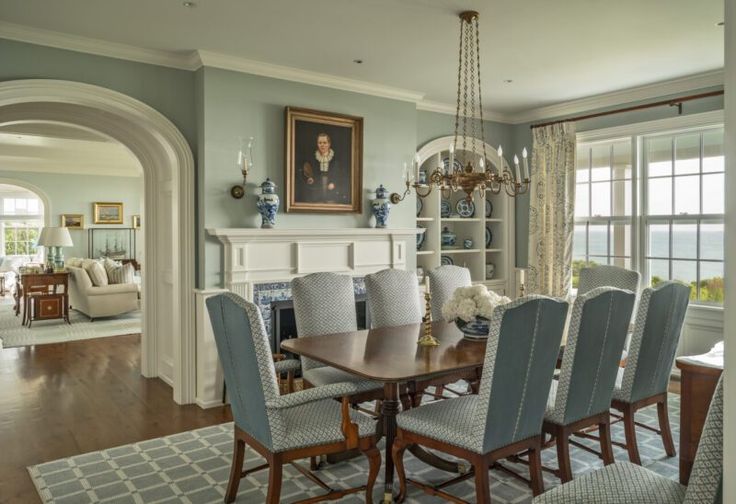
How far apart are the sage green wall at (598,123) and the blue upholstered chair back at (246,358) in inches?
175

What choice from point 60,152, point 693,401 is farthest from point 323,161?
point 60,152

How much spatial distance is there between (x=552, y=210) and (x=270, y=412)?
4.46 metres

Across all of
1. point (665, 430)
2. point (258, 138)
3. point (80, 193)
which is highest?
point (80, 193)

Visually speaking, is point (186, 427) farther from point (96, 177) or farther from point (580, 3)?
point (96, 177)

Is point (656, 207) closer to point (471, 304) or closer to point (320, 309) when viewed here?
point (471, 304)

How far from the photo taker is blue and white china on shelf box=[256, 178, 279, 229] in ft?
15.1

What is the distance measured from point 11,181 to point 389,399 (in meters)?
10.8

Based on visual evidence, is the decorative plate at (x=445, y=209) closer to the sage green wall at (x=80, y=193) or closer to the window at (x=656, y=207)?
the window at (x=656, y=207)

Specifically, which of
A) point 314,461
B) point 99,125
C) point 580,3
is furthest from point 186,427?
point 580,3

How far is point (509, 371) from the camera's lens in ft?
7.72

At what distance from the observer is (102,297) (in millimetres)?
8461

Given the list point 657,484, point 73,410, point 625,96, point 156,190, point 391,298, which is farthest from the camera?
point 625,96

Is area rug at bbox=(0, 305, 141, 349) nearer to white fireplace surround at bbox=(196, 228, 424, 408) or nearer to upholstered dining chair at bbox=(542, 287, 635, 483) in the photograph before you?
white fireplace surround at bbox=(196, 228, 424, 408)

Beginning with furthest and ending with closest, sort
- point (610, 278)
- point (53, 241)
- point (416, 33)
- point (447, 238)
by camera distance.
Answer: point (53, 241), point (447, 238), point (610, 278), point (416, 33)
